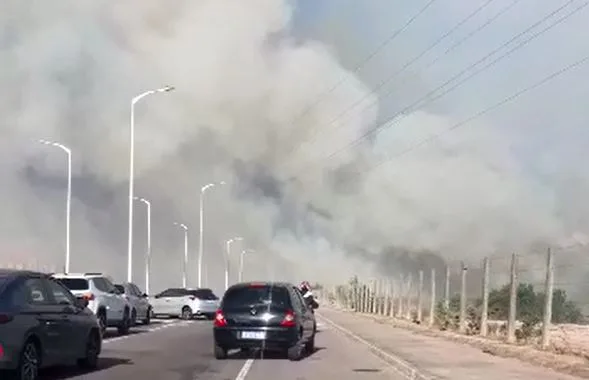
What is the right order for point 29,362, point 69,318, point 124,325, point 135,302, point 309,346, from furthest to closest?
point 135,302
point 124,325
point 309,346
point 69,318
point 29,362

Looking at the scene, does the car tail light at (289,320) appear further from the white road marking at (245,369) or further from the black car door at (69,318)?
the black car door at (69,318)

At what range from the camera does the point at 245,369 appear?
66.1 ft

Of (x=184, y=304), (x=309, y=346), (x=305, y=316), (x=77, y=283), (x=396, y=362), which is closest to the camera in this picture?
(x=396, y=362)

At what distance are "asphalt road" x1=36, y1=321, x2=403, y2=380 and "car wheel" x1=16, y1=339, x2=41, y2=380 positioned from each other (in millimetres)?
1310

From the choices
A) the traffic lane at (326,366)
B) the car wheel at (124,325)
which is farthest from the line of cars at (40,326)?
the car wheel at (124,325)

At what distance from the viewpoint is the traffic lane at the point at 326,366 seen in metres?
19.0

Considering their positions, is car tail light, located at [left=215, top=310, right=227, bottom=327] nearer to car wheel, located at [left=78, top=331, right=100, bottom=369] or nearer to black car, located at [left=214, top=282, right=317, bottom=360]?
black car, located at [left=214, top=282, right=317, bottom=360]

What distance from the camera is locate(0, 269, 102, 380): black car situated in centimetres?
1507

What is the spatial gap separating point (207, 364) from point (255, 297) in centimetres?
245

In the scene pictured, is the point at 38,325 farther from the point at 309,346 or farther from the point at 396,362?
the point at 309,346

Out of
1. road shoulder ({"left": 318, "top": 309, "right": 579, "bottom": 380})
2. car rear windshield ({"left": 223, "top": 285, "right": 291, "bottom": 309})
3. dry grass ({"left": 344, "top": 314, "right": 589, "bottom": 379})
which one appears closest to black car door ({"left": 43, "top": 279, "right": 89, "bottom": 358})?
car rear windshield ({"left": 223, "top": 285, "right": 291, "bottom": 309})

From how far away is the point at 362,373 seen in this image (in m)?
19.9

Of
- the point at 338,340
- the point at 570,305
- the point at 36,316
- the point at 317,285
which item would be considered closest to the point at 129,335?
the point at 338,340

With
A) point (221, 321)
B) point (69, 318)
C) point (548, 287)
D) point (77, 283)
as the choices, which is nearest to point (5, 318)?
point (69, 318)
